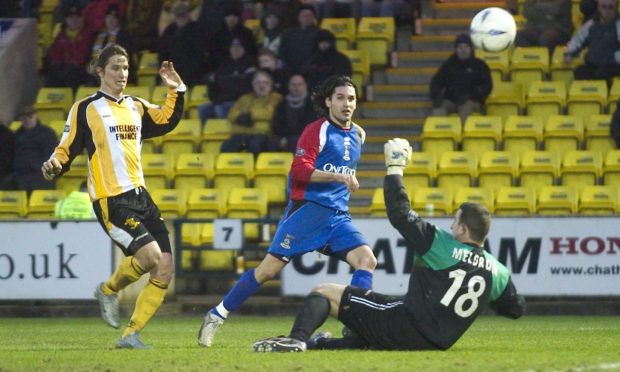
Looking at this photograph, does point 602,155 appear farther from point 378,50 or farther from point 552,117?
point 378,50

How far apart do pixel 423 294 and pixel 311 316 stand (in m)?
0.75

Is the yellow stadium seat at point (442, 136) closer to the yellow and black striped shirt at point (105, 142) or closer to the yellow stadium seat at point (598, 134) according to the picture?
the yellow stadium seat at point (598, 134)

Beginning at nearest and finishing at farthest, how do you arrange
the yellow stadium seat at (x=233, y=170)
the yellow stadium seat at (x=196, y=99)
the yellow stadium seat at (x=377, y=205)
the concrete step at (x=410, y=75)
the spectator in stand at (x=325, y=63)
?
the yellow stadium seat at (x=377, y=205)
the yellow stadium seat at (x=233, y=170)
the spectator in stand at (x=325, y=63)
the yellow stadium seat at (x=196, y=99)
the concrete step at (x=410, y=75)

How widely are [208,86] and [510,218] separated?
583cm

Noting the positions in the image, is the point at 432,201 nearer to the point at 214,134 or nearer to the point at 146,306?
the point at 214,134

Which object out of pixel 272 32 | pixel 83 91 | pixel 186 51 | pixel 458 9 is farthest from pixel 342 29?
pixel 83 91

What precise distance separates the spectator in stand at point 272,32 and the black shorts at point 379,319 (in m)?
11.3

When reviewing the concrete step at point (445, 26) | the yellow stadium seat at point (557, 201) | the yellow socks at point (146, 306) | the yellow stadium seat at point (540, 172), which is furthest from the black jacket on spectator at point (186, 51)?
the yellow socks at point (146, 306)

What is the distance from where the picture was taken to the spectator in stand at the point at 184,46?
2041 centimetres

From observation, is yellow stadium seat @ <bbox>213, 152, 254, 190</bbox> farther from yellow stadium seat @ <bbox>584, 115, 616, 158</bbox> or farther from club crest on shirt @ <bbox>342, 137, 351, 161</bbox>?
club crest on shirt @ <bbox>342, 137, 351, 161</bbox>

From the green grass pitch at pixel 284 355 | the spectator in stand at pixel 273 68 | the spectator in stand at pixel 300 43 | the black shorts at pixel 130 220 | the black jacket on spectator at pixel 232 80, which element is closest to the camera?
the green grass pitch at pixel 284 355

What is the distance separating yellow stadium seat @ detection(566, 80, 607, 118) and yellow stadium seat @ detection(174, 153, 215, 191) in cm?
479

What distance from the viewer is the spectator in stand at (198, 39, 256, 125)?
19844mm

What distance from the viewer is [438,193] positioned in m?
17.4
